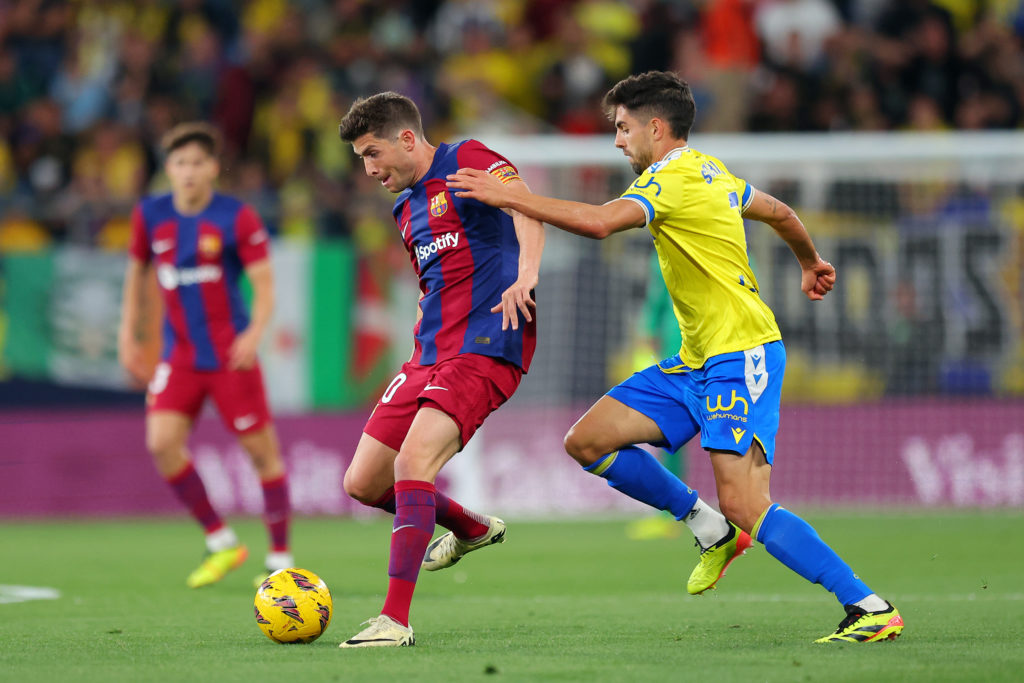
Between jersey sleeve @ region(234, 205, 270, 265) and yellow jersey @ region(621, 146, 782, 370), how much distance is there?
3530mm

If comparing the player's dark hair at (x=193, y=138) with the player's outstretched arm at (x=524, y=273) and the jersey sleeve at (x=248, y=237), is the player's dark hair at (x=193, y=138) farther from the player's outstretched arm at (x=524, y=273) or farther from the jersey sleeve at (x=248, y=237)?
the player's outstretched arm at (x=524, y=273)

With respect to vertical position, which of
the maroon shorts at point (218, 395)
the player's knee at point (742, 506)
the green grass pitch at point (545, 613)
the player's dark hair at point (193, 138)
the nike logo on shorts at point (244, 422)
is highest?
the player's dark hair at point (193, 138)

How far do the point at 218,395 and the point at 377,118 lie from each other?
331 cm

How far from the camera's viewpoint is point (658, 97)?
6.08 m

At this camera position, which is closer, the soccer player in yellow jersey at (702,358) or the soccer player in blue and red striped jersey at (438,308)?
the soccer player in yellow jersey at (702,358)

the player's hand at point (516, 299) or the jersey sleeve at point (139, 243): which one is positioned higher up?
the jersey sleeve at point (139, 243)

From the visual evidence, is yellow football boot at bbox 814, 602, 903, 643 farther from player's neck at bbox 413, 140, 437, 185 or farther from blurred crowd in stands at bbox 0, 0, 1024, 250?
blurred crowd in stands at bbox 0, 0, 1024, 250

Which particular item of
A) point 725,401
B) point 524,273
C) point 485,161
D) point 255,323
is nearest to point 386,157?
point 485,161

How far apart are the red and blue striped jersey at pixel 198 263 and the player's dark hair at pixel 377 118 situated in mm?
3003

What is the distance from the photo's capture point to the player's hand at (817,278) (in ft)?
21.2

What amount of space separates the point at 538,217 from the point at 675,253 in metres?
0.75

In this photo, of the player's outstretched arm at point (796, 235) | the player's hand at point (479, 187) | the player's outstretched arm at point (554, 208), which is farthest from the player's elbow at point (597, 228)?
the player's outstretched arm at point (796, 235)

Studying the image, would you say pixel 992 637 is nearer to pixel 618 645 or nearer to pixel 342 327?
pixel 618 645

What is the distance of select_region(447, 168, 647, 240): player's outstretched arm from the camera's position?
550 cm
